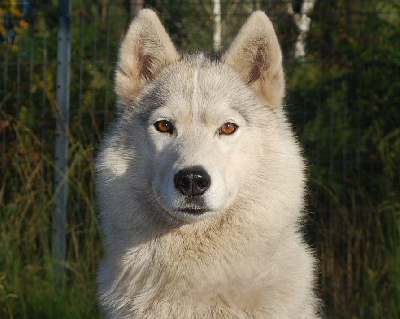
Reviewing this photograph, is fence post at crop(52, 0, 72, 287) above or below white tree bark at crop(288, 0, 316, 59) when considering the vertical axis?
below

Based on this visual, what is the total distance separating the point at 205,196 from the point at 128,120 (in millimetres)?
734

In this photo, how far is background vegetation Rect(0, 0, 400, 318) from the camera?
5738 millimetres

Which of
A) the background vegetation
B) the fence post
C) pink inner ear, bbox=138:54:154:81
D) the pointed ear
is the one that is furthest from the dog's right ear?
the fence post

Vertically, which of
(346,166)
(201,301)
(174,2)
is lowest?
(201,301)

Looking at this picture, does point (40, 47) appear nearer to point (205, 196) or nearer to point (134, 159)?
point (134, 159)

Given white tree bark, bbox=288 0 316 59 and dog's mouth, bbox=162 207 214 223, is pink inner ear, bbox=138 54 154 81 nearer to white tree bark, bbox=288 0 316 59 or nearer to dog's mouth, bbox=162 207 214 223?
dog's mouth, bbox=162 207 214 223

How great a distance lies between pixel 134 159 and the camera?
354 cm

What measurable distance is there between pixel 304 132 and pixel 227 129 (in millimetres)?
2894

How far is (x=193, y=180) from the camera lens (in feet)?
10.3

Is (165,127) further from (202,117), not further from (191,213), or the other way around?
(191,213)

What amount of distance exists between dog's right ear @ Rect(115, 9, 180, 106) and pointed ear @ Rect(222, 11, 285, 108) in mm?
331

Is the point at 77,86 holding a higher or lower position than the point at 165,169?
higher

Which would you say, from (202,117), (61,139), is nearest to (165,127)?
(202,117)

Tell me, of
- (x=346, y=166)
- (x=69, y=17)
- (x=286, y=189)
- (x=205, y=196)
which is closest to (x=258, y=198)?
(x=286, y=189)
